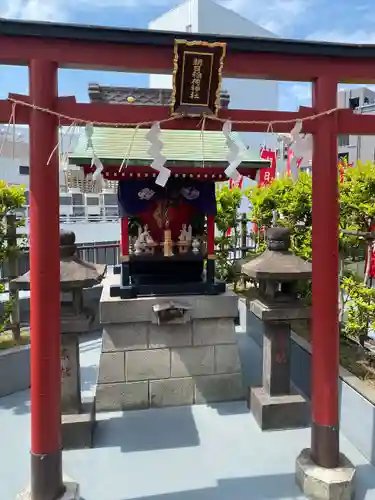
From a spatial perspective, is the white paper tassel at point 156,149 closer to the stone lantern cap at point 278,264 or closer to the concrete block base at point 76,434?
the stone lantern cap at point 278,264

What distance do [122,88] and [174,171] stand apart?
8.54 ft

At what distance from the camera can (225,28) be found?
3531 cm

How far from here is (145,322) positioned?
6.28 m

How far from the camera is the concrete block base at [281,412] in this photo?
5551 mm

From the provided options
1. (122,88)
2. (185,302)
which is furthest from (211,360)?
(122,88)

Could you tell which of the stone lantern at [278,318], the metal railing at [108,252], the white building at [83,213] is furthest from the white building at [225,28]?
the stone lantern at [278,318]

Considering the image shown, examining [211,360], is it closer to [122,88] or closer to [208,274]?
[208,274]

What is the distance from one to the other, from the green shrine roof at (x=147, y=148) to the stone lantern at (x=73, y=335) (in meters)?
1.23

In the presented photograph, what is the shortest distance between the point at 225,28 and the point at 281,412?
3644 cm

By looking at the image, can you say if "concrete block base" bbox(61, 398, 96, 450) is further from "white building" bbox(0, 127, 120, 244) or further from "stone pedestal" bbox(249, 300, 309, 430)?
"white building" bbox(0, 127, 120, 244)

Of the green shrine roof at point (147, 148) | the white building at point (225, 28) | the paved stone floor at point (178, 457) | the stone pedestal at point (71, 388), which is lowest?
the paved stone floor at point (178, 457)

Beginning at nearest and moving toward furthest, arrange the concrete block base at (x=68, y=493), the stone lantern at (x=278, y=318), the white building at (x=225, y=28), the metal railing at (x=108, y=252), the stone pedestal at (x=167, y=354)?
the concrete block base at (x=68, y=493) < the stone lantern at (x=278, y=318) < the stone pedestal at (x=167, y=354) < the metal railing at (x=108, y=252) < the white building at (x=225, y=28)

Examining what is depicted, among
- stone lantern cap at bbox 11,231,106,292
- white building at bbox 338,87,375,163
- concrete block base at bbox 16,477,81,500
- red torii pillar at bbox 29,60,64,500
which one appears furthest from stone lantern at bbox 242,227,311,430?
white building at bbox 338,87,375,163

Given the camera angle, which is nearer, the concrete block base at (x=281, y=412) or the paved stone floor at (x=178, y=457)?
the paved stone floor at (x=178, y=457)
